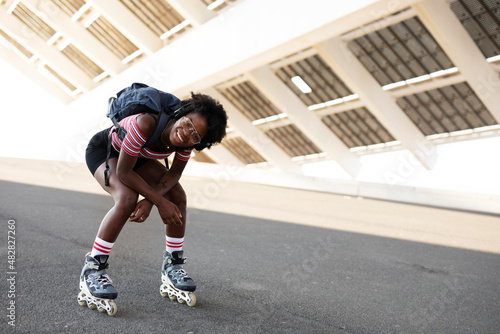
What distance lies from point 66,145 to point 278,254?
71.8 feet

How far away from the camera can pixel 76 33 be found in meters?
21.2

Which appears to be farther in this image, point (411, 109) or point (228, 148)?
point (228, 148)

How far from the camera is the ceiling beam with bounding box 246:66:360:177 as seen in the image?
20.3 m

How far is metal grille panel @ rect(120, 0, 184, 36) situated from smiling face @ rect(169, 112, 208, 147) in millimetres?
15768

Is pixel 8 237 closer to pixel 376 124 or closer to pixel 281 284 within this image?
pixel 281 284

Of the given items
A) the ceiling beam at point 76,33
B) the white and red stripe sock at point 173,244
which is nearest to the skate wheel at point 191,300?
the white and red stripe sock at point 173,244

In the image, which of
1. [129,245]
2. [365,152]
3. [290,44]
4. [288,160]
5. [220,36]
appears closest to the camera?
[129,245]

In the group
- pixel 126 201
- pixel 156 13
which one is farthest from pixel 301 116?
pixel 126 201

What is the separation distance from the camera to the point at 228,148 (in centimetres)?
3200

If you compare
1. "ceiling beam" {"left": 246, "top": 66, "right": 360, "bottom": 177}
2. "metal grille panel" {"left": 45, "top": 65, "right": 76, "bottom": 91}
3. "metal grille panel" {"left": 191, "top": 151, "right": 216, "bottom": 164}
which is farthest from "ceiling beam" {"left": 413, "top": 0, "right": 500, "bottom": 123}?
"metal grille panel" {"left": 45, "top": 65, "right": 76, "bottom": 91}

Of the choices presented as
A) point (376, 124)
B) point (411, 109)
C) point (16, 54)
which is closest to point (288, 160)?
point (376, 124)

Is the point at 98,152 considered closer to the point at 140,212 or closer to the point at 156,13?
the point at 140,212

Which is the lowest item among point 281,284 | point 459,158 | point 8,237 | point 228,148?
point 8,237

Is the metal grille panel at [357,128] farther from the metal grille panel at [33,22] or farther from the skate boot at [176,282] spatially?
the skate boot at [176,282]
